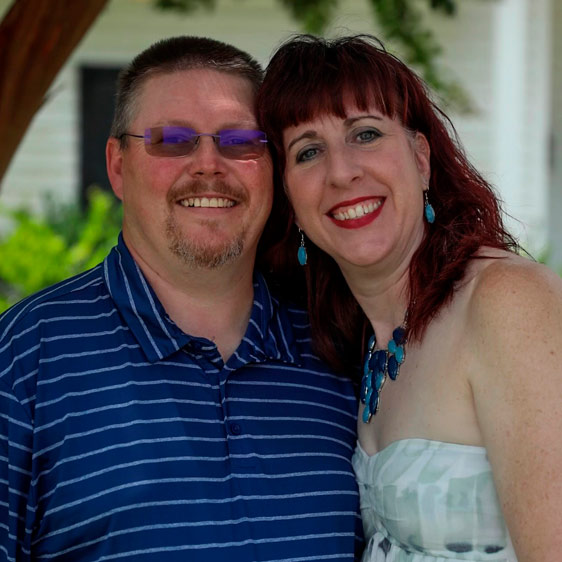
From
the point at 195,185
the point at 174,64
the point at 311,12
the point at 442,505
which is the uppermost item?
the point at 311,12

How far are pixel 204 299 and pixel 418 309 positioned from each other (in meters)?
0.70

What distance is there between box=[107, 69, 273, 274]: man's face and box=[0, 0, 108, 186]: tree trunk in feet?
0.97

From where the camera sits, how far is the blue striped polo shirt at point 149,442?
2.76m

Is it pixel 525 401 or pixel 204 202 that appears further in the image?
pixel 204 202

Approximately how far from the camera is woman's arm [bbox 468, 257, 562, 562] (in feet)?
8.11

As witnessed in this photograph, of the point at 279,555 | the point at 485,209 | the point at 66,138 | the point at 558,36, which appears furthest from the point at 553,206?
the point at 279,555

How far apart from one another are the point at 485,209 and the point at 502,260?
15.2 inches

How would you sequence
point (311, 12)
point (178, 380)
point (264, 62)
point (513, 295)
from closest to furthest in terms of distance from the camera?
point (513, 295) → point (178, 380) → point (311, 12) → point (264, 62)

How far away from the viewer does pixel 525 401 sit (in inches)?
98.8

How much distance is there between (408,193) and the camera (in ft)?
10.1

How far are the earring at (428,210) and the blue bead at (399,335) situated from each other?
34 cm

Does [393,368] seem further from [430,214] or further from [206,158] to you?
[206,158]

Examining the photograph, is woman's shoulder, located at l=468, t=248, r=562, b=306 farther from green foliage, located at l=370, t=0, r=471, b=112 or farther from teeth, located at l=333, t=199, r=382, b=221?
green foliage, located at l=370, t=0, r=471, b=112

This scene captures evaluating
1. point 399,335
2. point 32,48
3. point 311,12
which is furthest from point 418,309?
point 311,12
